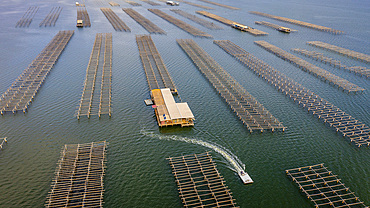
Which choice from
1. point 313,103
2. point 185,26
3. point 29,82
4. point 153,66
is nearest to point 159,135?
point 153,66

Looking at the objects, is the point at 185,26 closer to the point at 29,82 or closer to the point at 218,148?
the point at 29,82

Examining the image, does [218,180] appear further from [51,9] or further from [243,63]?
[51,9]

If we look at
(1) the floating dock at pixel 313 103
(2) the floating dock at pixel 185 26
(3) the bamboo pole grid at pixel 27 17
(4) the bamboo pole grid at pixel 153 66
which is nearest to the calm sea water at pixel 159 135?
(1) the floating dock at pixel 313 103

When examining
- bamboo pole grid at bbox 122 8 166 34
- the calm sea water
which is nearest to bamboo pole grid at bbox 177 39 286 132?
the calm sea water

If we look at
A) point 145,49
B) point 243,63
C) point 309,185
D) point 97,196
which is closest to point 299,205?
point 309,185

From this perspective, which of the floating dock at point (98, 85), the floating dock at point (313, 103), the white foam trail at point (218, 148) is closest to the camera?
the white foam trail at point (218, 148)

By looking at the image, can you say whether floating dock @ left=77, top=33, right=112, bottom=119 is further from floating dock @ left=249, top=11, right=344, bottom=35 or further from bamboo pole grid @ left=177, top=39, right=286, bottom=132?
floating dock @ left=249, top=11, right=344, bottom=35

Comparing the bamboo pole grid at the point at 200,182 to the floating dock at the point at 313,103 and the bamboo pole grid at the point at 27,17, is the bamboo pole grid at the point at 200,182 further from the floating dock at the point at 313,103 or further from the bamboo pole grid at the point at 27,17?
the bamboo pole grid at the point at 27,17
